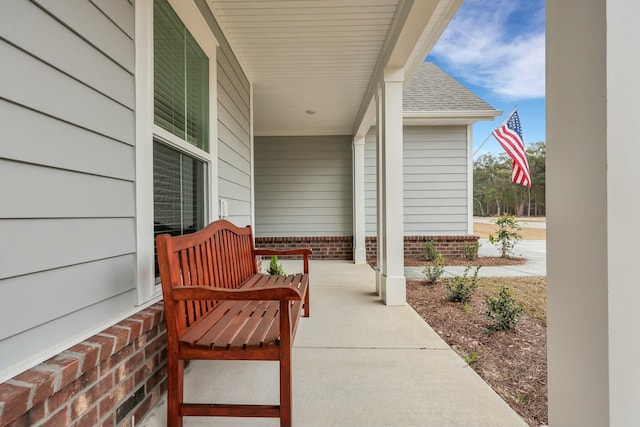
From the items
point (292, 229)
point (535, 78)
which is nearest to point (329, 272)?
point (292, 229)

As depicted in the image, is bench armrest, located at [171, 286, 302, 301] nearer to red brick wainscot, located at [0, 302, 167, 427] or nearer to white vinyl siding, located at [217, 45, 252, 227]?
red brick wainscot, located at [0, 302, 167, 427]

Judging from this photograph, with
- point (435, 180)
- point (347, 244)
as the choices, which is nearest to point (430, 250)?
point (435, 180)

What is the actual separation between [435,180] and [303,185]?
2.84 metres

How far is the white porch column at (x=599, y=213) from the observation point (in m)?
0.72

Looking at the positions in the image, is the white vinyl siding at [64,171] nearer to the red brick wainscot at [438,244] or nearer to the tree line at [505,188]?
the red brick wainscot at [438,244]

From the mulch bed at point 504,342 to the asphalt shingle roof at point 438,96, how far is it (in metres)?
3.79

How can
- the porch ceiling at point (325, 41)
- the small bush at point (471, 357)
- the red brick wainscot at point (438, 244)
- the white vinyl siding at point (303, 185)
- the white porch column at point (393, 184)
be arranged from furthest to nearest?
the white vinyl siding at point (303, 185)
the red brick wainscot at point (438, 244)
the white porch column at point (393, 184)
the porch ceiling at point (325, 41)
the small bush at point (471, 357)

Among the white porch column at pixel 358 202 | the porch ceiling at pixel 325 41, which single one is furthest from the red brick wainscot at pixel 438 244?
the porch ceiling at pixel 325 41

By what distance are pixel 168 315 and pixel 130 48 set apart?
129 centimetres

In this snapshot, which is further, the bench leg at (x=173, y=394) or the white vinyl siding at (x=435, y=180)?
the white vinyl siding at (x=435, y=180)

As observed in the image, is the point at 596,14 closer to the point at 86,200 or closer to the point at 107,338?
the point at 86,200

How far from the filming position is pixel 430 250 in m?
6.36

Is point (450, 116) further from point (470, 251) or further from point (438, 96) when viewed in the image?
point (470, 251)

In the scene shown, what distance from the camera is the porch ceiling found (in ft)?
8.68
